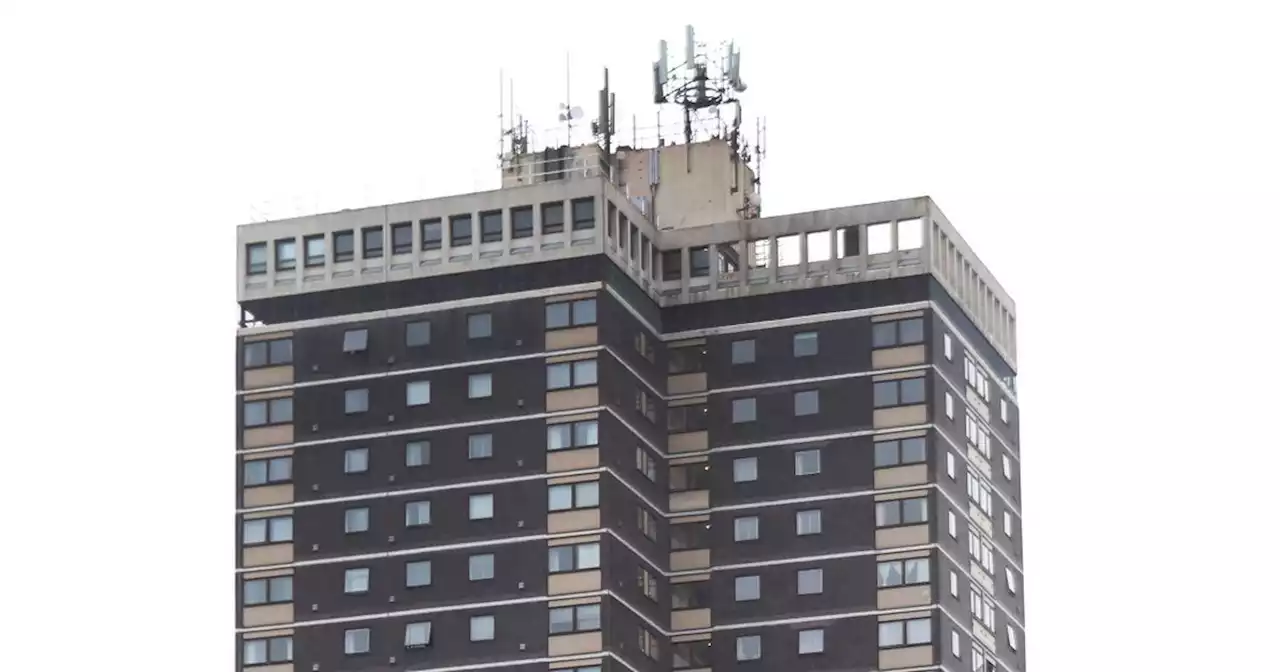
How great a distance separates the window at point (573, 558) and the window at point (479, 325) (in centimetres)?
1273

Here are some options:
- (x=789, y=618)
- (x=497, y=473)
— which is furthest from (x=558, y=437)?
(x=789, y=618)

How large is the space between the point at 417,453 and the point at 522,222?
13.5 meters

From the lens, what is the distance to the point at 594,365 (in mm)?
192000

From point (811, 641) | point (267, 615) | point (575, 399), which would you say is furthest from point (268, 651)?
point (811, 641)

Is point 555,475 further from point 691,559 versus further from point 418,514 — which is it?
point 691,559

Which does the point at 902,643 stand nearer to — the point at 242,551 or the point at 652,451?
the point at 652,451

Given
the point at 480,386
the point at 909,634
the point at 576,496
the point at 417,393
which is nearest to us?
the point at 576,496

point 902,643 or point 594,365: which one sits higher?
point 594,365

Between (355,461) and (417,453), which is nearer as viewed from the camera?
(417,453)

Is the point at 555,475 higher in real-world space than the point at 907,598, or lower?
higher

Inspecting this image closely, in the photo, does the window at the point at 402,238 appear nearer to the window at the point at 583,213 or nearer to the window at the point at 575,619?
the window at the point at 583,213

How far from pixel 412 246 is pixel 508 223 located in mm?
5700

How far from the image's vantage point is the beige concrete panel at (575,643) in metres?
188

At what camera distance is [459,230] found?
196625 millimetres
